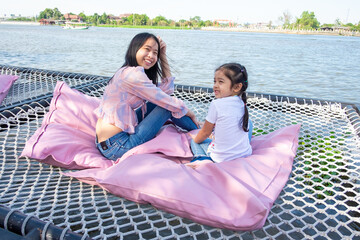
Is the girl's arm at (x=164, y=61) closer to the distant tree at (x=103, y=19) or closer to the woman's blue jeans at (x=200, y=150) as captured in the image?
the woman's blue jeans at (x=200, y=150)

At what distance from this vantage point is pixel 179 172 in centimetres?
165

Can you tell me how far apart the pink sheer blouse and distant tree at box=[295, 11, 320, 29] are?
90.5 m

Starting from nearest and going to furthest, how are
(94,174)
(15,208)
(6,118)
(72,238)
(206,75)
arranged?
(72,238) < (15,208) < (94,174) < (6,118) < (206,75)

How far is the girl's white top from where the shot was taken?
6.17 feet

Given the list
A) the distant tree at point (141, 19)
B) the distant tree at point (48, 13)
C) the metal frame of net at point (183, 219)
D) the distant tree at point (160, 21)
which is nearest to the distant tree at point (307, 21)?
the distant tree at point (160, 21)

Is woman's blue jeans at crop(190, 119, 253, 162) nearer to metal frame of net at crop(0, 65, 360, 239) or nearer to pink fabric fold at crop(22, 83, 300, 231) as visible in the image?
pink fabric fold at crop(22, 83, 300, 231)

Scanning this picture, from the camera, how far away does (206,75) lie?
885cm

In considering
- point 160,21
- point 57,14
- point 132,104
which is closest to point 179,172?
point 132,104

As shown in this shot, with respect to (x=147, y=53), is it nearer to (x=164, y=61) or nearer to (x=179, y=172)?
(x=164, y=61)

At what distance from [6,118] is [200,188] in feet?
5.98

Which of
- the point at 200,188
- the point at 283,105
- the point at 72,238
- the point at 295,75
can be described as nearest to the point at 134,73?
the point at 200,188

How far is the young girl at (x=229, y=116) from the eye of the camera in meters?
1.88

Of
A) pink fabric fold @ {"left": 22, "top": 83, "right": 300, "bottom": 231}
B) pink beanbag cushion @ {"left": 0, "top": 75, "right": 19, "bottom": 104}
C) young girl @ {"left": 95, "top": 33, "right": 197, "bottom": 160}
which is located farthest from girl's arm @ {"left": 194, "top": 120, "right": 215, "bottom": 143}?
pink beanbag cushion @ {"left": 0, "top": 75, "right": 19, "bottom": 104}

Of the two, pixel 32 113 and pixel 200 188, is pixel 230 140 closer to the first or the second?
pixel 200 188
